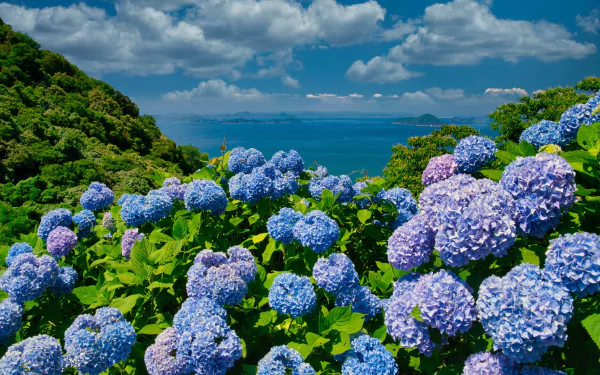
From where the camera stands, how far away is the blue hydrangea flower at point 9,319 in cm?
278

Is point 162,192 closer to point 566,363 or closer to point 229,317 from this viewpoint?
point 229,317

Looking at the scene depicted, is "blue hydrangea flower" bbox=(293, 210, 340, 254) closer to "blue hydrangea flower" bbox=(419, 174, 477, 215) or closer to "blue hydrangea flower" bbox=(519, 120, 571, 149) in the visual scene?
"blue hydrangea flower" bbox=(419, 174, 477, 215)

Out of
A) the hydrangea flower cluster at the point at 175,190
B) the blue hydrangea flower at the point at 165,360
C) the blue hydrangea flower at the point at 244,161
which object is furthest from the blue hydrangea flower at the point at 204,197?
the blue hydrangea flower at the point at 165,360

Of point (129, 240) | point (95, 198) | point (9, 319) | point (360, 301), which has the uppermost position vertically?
point (95, 198)

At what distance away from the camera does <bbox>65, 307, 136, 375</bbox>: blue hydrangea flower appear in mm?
2258

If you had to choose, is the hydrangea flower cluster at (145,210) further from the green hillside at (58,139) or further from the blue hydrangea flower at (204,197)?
the green hillside at (58,139)

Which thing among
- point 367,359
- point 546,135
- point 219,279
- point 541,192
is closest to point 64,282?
point 219,279

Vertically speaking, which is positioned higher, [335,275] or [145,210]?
[145,210]

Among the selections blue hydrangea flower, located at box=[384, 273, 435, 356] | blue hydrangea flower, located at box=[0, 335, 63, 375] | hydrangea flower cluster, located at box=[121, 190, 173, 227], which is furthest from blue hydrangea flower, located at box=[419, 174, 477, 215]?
blue hydrangea flower, located at box=[0, 335, 63, 375]

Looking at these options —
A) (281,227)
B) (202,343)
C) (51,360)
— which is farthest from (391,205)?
(51,360)

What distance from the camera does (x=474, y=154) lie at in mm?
3016

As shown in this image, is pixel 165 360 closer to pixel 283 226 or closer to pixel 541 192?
pixel 283 226

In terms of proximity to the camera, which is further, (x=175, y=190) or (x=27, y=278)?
(x=175, y=190)

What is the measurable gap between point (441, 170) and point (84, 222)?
356cm
